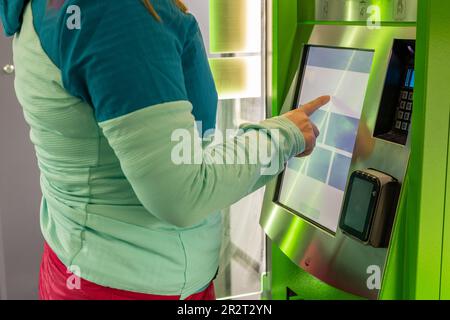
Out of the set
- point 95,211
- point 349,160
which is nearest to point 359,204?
point 349,160

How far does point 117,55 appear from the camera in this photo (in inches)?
33.5

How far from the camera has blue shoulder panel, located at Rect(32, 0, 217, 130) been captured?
85 centimetres

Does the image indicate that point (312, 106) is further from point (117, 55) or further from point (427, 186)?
point (117, 55)

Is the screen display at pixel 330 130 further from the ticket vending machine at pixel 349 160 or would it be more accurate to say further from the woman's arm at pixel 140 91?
the woman's arm at pixel 140 91

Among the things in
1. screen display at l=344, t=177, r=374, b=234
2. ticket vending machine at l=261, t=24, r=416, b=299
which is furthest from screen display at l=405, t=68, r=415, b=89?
screen display at l=344, t=177, r=374, b=234

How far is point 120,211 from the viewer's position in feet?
3.45

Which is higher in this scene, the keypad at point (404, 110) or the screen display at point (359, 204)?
the keypad at point (404, 110)

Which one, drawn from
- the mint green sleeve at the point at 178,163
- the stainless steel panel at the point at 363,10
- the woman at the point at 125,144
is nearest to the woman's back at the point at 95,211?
the woman at the point at 125,144

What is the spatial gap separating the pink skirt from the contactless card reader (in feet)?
1.07

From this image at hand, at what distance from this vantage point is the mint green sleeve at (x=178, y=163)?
0.87 metres

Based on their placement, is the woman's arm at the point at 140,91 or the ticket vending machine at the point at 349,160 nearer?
the woman's arm at the point at 140,91

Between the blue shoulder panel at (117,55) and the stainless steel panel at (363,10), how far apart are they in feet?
1.70

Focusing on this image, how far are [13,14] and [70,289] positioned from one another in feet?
1.62

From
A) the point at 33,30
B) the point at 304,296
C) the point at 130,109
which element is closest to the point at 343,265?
the point at 304,296
